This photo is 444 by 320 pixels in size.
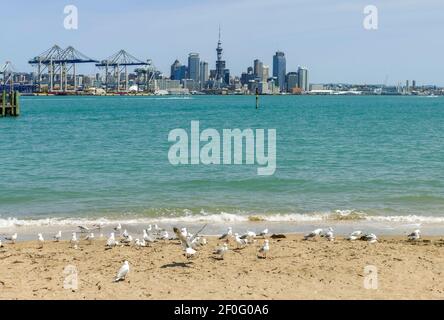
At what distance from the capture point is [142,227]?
51.5ft

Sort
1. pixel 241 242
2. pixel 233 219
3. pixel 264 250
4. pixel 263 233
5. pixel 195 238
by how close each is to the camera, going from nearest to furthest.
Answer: pixel 264 250
pixel 195 238
pixel 241 242
pixel 263 233
pixel 233 219

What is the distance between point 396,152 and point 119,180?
17.8 metres

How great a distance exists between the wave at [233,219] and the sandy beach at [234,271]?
2983 millimetres

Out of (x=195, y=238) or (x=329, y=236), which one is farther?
(x=329, y=236)

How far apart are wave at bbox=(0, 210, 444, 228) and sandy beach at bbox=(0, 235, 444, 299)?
2.98 m

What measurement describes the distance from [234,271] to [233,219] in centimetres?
613

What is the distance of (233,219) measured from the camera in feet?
55.2

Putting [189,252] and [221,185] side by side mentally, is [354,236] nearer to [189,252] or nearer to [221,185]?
[189,252]

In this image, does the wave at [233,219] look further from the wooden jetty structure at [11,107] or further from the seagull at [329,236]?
the wooden jetty structure at [11,107]

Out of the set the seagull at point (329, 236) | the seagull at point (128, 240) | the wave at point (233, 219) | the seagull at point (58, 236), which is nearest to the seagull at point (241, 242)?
the seagull at point (329, 236)

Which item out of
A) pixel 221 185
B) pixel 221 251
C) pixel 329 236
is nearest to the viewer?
pixel 221 251

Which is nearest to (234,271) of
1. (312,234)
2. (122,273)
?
(122,273)

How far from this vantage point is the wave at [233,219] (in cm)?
1638
